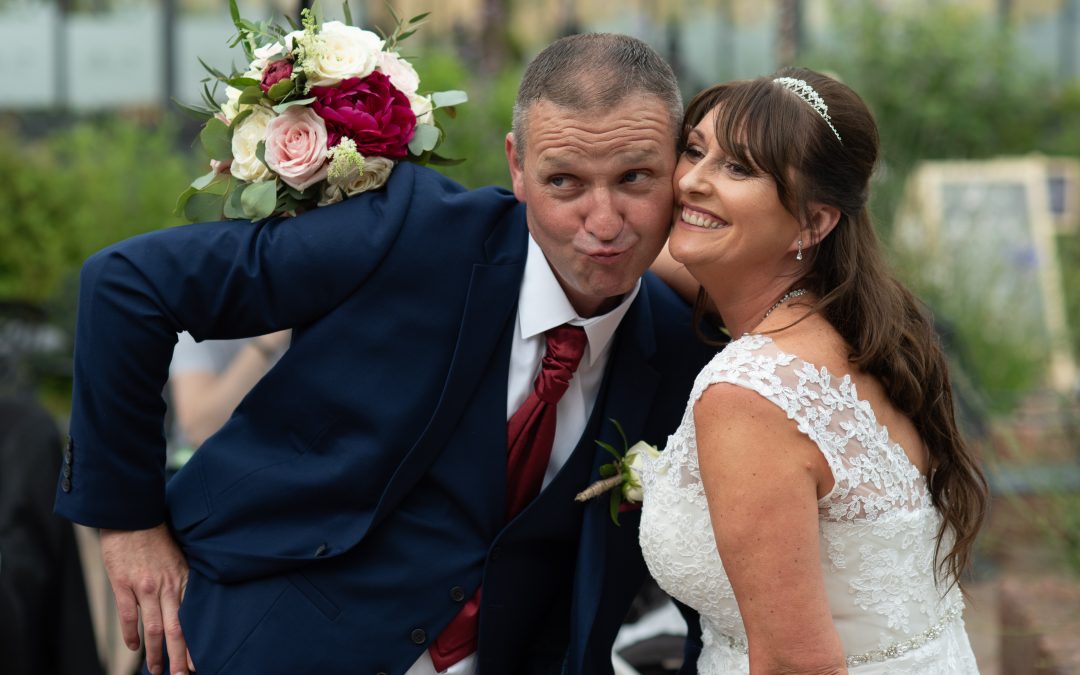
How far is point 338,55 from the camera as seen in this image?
291 cm

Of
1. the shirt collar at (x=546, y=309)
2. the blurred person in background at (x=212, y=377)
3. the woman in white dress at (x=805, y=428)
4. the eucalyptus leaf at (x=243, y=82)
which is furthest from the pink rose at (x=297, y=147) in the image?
the blurred person in background at (x=212, y=377)

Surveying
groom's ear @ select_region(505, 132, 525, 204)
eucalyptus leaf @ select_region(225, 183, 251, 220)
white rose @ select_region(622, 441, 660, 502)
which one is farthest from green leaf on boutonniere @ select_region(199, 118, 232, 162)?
white rose @ select_region(622, 441, 660, 502)

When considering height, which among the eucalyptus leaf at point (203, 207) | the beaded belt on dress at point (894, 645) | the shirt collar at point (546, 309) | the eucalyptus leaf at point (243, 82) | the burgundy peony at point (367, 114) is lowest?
the beaded belt on dress at point (894, 645)

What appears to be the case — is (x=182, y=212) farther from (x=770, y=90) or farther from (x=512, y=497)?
(x=770, y=90)

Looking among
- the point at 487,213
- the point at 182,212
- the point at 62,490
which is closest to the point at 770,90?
the point at 487,213

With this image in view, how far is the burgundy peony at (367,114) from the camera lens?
287 centimetres

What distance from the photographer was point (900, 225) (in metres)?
8.56

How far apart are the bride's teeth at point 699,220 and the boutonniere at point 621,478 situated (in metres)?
0.52

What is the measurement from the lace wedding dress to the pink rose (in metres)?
0.94

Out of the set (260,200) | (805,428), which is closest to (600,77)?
(260,200)

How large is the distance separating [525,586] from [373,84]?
45.7 inches

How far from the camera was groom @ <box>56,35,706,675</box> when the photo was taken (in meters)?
2.72

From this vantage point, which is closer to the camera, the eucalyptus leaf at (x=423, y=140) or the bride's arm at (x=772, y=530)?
the bride's arm at (x=772, y=530)

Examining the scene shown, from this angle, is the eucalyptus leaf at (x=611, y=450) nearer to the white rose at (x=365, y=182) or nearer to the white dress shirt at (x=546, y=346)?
the white dress shirt at (x=546, y=346)
